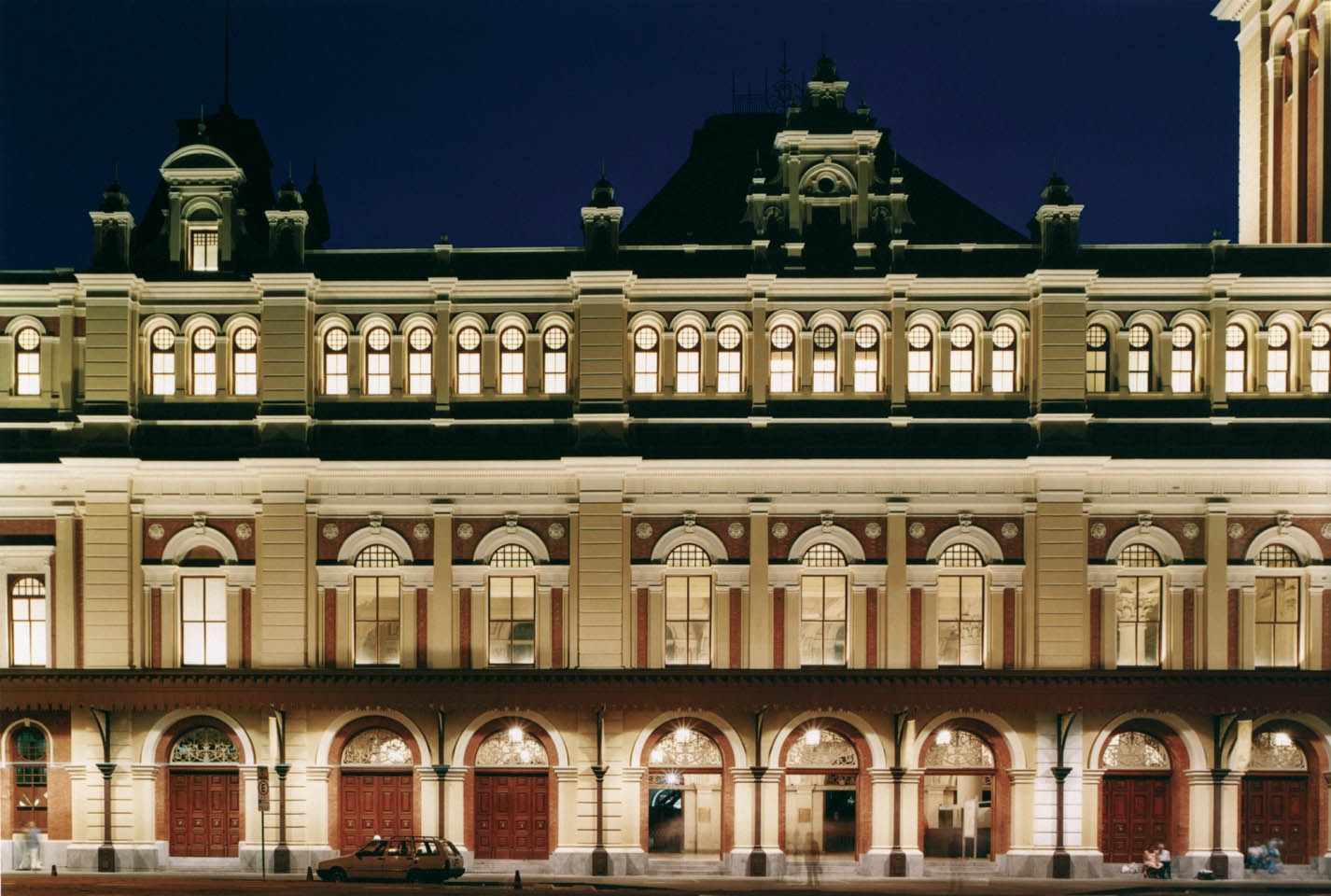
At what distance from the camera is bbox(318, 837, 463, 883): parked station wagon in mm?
29078

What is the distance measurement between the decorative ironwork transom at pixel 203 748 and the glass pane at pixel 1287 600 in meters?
27.6

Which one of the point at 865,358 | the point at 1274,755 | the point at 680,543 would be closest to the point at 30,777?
the point at 680,543

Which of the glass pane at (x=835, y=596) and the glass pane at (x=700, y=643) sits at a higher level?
the glass pane at (x=835, y=596)

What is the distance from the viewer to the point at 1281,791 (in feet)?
103

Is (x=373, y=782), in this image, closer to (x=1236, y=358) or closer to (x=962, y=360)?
(x=962, y=360)

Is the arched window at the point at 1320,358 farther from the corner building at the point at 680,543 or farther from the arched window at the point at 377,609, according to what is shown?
the arched window at the point at 377,609

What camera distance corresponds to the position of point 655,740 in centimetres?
3158

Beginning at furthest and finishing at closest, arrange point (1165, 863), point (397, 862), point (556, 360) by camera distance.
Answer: point (556, 360), point (1165, 863), point (397, 862)

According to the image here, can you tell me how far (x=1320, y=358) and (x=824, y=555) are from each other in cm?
1437

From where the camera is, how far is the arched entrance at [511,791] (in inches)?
1243

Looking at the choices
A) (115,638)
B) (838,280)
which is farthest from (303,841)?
(838,280)

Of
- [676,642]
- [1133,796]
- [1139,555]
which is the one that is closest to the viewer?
[1133,796]

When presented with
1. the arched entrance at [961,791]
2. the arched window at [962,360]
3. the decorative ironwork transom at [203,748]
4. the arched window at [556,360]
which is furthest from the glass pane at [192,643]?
the arched window at [962,360]

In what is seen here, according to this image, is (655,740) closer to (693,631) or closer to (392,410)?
(693,631)
